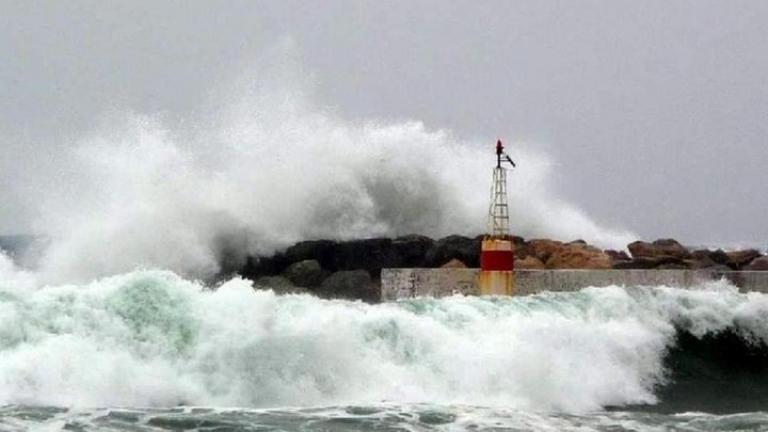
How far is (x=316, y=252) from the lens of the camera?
18.0 meters

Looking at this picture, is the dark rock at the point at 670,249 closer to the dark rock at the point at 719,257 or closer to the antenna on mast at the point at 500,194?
the dark rock at the point at 719,257

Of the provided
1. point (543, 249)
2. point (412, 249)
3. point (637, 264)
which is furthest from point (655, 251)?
point (412, 249)

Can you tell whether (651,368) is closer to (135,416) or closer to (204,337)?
(204,337)

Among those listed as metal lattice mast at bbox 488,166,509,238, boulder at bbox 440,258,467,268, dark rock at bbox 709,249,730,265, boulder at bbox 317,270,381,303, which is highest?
metal lattice mast at bbox 488,166,509,238

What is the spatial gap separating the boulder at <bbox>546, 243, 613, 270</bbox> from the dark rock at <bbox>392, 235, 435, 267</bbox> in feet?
5.81

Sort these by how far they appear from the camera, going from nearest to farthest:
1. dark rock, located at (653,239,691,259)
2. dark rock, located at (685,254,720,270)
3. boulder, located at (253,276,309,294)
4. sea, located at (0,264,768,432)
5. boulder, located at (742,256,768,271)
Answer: sea, located at (0,264,768,432), boulder, located at (253,276,309,294), dark rock, located at (685,254,720,270), boulder, located at (742,256,768,271), dark rock, located at (653,239,691,259)

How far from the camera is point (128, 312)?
982 centimetres

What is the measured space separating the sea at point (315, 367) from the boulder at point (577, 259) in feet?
12.4

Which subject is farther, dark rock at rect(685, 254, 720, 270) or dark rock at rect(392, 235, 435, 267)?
dark rock at rect(685, 254, 720, 270)

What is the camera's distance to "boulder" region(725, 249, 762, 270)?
18.7 meters

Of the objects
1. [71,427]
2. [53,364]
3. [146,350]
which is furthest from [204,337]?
[71,427]

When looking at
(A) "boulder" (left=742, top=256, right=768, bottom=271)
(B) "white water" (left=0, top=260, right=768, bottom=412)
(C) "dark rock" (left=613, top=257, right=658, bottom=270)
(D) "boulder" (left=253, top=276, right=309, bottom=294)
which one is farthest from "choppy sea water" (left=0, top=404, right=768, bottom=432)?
(A) "boulder" (left=742, top=256, right=768, bottom=271)

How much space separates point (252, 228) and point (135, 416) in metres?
10.6

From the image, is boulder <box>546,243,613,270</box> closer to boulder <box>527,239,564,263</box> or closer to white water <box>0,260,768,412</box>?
boulder <box>527,239,564,263</box>
